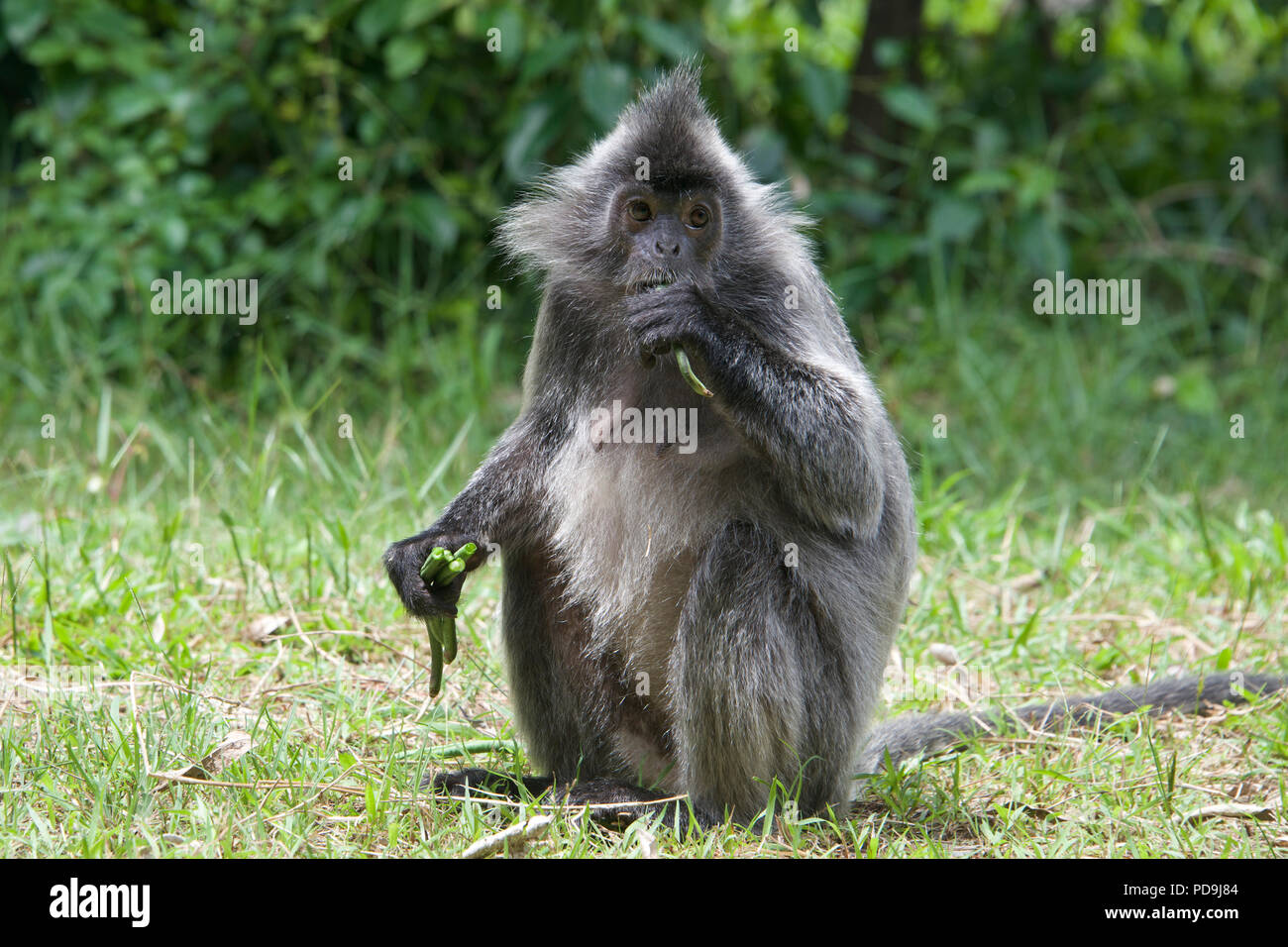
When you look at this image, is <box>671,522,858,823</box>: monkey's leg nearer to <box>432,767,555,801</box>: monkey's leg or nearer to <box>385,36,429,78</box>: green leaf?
<box>432,767,555,801</box>: monkey's leg

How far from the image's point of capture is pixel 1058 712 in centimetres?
400

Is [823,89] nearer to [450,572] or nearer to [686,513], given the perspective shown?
[686,513]

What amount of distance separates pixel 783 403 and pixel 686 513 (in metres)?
0.40

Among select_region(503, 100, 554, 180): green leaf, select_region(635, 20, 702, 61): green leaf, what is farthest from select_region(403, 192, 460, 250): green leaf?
select_region(635, 20, 702, 61): green leaf

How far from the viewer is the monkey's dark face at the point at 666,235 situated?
3465mm

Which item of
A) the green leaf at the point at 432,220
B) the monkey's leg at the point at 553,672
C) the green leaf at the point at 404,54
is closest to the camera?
the monkey's leg at the point at 553,672

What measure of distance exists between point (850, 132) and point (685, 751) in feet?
17.3

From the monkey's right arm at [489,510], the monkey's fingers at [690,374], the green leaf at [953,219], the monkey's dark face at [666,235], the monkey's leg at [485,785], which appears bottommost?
the monkey's leg at [485,785]

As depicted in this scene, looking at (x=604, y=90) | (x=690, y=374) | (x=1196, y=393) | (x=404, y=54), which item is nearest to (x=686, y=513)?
(x=690, y=374)

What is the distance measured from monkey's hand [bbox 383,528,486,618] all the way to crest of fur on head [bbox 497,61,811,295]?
74 centimetres

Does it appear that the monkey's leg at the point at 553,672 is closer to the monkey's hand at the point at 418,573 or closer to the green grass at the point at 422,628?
the monkey's hand at the point at 418,573

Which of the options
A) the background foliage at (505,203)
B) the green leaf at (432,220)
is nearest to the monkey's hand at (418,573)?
the background foliage at (505,203)

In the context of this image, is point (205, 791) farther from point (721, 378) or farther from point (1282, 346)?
point (1282, 346)

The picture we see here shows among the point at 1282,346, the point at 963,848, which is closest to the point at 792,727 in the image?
the point at 963,848
